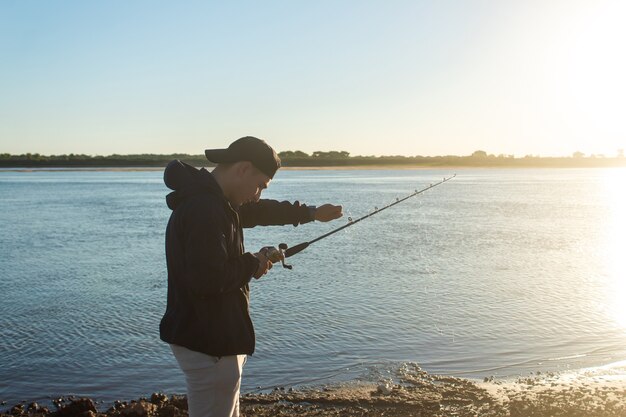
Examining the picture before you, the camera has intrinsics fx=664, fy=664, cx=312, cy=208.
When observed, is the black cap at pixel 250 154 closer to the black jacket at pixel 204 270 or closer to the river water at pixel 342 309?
the black jacket at pixel 204 270

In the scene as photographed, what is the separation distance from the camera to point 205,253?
2.70m

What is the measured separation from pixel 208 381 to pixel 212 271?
0.53 m

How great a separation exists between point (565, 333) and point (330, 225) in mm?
12327

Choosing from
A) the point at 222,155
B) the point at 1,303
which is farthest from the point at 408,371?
the point at 1,303

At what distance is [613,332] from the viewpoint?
7.81 metres

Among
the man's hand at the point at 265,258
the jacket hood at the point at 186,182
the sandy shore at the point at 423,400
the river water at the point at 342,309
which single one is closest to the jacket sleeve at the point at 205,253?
the jacket hood at the point at 186,182

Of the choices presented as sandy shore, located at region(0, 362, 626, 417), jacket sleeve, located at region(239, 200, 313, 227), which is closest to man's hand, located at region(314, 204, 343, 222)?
jacket sleeve, located at region(239, 200, 313, 227)

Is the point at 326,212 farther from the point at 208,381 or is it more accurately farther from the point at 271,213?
the point at 208,381

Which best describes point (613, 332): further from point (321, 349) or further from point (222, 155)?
point (222, 155)

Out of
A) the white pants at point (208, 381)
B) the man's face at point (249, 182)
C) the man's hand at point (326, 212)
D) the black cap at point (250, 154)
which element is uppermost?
the black cap at point (250, 154)

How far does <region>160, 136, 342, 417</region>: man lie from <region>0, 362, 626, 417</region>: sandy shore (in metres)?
2.45

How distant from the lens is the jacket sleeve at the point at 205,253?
2695 millimetres

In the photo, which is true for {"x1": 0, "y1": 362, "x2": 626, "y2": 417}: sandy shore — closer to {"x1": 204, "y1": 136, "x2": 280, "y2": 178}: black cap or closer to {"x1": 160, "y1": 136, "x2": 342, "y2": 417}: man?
{"x1": 160, "y1": 136, "x2": 342, "y2": 417}: man

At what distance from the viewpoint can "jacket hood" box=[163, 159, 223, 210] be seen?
281 centimetres
